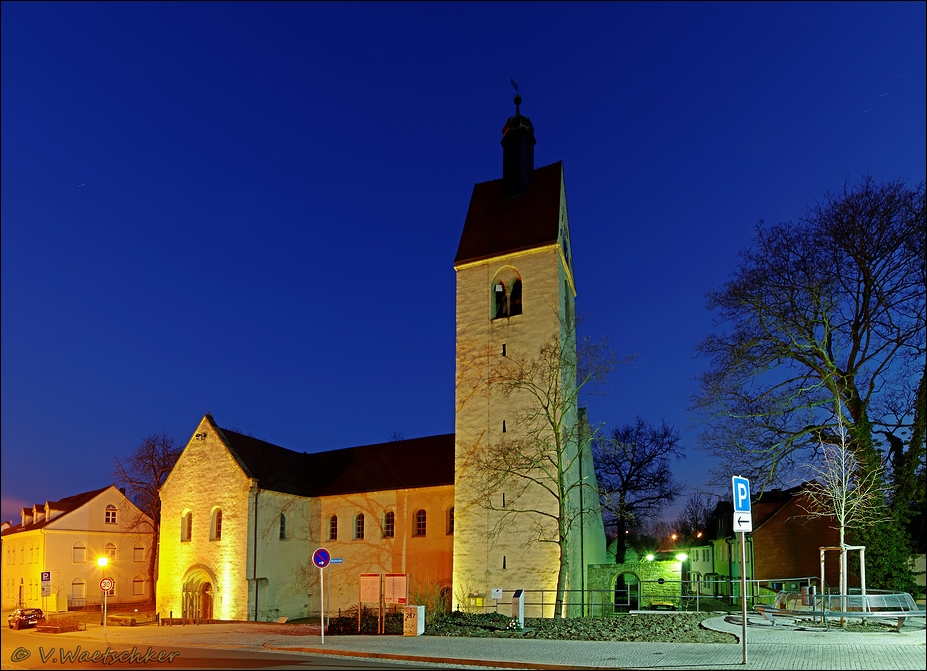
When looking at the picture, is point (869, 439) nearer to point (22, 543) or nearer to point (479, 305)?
point (479, 305)

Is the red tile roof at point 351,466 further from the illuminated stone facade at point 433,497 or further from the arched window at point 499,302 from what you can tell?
the arched window at point 499,302

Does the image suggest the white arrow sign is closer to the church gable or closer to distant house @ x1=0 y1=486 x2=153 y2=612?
the church gable

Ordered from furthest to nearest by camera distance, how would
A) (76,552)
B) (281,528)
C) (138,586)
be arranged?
1. (138,586)
2. (76,552)
3. (281,528)

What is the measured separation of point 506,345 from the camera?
104ft

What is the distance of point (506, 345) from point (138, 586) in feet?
131

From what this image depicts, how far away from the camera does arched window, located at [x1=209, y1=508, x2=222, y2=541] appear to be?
35.2 m

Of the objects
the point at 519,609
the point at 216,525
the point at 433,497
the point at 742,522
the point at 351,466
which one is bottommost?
the point at 519,609

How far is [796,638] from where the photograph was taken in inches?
616

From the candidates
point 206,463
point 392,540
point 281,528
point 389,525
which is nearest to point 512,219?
point 389,525

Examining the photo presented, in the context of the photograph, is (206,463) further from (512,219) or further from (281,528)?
(512,219)

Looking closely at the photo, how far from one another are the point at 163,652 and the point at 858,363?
23084 mm

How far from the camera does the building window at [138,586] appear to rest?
54812 millimetres

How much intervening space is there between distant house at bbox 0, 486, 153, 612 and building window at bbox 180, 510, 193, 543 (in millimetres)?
18745

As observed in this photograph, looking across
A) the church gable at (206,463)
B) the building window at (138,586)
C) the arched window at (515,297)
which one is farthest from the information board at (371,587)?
the building window at (138,586)
